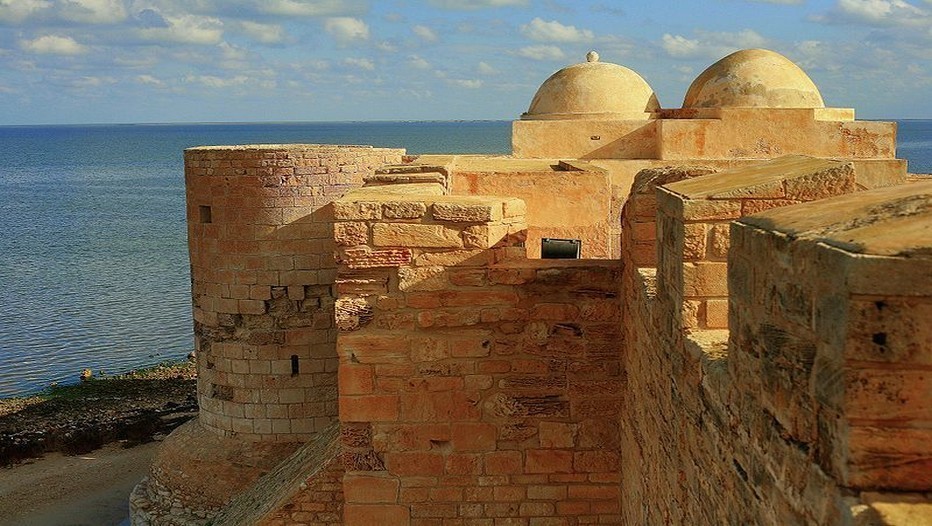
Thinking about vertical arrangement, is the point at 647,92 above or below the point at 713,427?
above

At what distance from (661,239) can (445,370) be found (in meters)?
1.76

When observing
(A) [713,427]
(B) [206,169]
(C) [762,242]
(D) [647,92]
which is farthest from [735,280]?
(D) [647,92]

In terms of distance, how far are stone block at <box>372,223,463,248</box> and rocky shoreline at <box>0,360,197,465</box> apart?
15.4 m

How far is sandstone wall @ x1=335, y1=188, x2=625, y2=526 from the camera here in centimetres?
512

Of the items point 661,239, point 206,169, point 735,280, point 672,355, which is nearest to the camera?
point 735,280

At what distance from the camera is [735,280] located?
102 inches

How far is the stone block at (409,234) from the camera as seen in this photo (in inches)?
→ 201

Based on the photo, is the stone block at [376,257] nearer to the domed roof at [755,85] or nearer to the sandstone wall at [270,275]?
the sandstone wall at [270,275]

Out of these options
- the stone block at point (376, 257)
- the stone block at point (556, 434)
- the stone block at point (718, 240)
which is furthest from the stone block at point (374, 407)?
the stone block at point (718, 240)

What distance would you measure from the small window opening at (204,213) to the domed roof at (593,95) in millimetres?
5065

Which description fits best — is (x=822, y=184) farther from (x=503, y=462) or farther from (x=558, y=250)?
(x=558, y=250)

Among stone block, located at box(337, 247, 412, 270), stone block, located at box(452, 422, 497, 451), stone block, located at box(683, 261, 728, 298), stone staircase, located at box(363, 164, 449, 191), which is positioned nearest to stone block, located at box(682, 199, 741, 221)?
stone block, located at box(683, 261, 728, 298)

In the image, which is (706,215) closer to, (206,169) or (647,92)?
(206,169)

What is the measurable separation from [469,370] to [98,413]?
17538 millimetres
